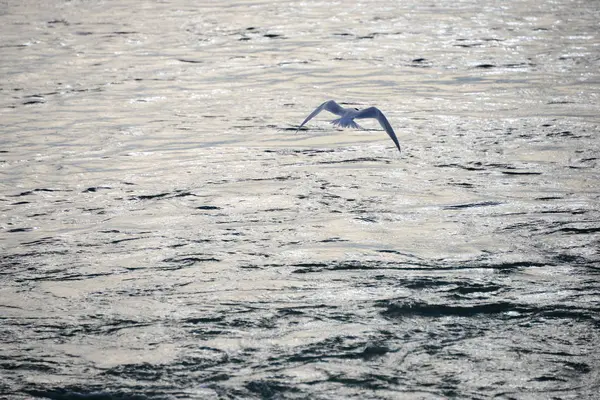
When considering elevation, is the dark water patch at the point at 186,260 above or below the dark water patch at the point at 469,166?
below

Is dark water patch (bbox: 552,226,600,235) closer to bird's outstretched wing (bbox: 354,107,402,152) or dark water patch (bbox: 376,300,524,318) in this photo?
dark water patch (bbox: 376,300,524,318)

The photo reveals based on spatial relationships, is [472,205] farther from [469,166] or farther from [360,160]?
[360,160]

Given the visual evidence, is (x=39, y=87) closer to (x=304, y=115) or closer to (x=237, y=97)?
(x=237, y=97)

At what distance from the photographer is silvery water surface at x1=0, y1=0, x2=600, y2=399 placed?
5574 mm

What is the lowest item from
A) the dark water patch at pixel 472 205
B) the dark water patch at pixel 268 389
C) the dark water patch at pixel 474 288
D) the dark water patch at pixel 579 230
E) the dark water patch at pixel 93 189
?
the dark water patch at pixel 268 389

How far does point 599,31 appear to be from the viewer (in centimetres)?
1578

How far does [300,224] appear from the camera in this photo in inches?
305

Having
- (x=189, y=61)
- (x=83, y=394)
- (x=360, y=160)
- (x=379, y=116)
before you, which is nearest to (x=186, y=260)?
(x=83, y=394)

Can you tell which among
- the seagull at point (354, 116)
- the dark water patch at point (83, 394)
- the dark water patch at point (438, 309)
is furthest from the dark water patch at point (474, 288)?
the seagull at point (354, 116)

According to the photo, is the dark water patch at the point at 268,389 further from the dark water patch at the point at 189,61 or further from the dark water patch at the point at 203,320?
the dark water patch at the point at 189,61

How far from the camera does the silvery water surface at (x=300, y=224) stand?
5574 mm

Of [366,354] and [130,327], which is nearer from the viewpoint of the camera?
[366,354]

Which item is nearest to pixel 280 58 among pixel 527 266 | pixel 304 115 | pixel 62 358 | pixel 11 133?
pixel 304 115

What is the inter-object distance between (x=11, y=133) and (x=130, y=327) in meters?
5.53
